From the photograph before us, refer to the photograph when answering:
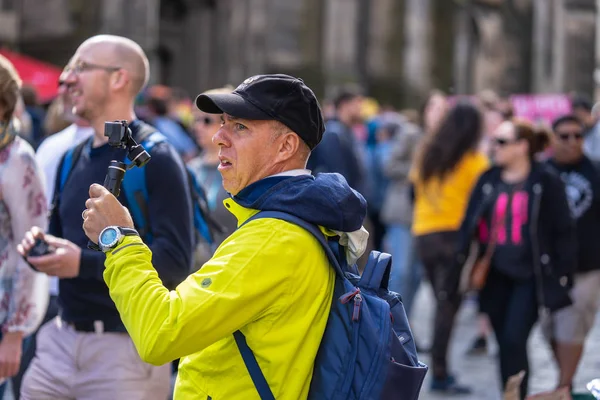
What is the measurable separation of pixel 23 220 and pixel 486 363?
5.81 m

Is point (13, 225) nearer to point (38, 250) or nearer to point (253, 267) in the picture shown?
point (38, 250)

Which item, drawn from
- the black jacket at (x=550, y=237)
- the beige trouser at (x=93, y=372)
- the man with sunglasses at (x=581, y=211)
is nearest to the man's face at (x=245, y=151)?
the beige trouser at (x=93, y=372)

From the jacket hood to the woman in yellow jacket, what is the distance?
5261 mm

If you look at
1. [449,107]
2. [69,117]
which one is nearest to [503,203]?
[449,107]

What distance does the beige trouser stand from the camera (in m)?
4.34

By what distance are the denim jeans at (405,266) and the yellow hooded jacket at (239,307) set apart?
22.1 ft

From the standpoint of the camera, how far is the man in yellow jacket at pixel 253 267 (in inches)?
120

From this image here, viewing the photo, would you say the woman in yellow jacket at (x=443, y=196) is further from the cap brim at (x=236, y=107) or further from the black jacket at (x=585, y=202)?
the cap brim at (x=236, y=107)

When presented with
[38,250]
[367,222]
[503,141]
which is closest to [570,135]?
[503,141]

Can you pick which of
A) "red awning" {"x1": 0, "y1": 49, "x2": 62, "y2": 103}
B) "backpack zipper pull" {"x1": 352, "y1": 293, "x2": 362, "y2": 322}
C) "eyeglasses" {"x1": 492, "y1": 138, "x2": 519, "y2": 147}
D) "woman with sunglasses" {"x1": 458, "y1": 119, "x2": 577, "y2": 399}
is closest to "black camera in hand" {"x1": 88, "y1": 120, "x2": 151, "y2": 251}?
"backpack zipper pull" {"x1": 352, "y1": 293, "x2": 362, "y2": 322}

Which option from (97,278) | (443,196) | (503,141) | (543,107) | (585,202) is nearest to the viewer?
(97,278)

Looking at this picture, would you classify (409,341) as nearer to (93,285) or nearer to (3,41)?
(93,285)

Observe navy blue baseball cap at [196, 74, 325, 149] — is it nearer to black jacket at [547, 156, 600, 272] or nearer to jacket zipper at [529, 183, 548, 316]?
jacket zipper at [529, 183, 548, 316]

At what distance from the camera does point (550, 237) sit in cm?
717
